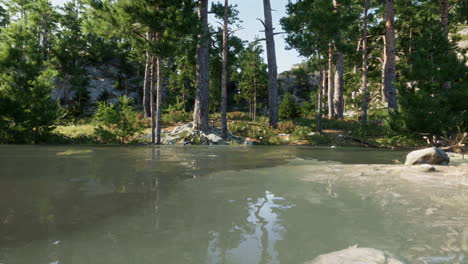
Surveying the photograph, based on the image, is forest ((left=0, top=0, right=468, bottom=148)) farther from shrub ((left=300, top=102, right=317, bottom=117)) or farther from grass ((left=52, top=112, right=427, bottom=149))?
shrub ((left=300, top=102, right=317, bottom=117))

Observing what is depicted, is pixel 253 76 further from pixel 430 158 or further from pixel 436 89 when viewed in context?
pixel 430 158

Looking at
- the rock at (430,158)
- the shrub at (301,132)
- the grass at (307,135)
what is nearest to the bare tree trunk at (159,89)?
the grass at (307,135)

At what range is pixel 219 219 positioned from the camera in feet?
9.50

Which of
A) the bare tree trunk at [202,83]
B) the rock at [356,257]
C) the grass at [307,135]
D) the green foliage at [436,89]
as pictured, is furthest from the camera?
the bare tree trunk at [202,83]

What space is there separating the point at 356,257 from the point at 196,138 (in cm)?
1229

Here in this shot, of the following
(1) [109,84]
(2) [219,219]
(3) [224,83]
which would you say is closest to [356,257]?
(2) [219,219]

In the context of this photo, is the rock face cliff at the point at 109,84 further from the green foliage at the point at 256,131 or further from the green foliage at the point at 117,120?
the green foliage at the point at 256,131

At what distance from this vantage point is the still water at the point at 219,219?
2137mm

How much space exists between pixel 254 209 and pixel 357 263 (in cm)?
142

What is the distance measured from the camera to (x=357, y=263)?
1.95m

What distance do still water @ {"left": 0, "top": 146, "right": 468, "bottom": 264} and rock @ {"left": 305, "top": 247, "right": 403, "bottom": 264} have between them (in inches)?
3.8

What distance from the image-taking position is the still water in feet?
7.01

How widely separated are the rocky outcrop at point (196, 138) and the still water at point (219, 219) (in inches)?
343

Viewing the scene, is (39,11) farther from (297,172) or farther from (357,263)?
(357,263)
